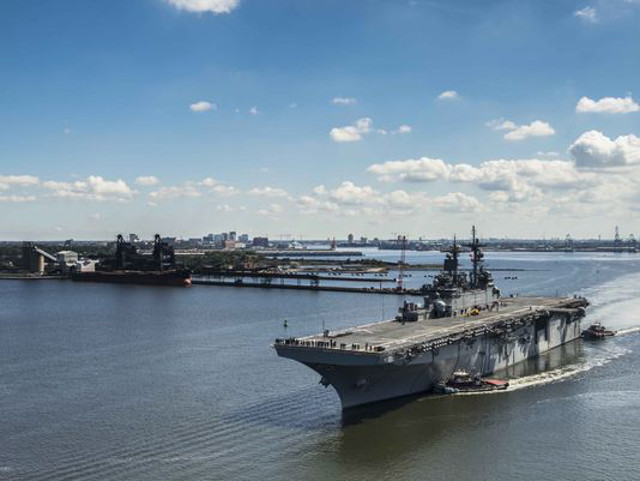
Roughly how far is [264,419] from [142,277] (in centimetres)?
8825

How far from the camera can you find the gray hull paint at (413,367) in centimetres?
2811

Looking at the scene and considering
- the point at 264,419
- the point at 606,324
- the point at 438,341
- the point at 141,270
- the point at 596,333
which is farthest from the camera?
the point at 141,270

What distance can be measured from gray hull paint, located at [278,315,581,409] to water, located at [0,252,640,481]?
951mm

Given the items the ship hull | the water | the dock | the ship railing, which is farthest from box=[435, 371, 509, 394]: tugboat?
the ship hull

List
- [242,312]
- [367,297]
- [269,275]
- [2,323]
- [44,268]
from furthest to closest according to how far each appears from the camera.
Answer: [44,268], [269,275], [367,297], [242,312], [2,323]

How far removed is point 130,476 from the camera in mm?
21938

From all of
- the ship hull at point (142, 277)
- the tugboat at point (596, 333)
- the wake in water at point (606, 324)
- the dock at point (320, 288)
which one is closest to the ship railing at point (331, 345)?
the wake in water at point (606, 324)

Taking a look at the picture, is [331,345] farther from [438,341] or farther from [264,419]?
[438,341]

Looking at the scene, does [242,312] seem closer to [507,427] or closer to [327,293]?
[327,293]

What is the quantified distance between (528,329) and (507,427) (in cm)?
1621

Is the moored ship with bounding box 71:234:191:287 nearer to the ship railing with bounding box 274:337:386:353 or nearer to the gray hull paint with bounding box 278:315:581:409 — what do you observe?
the gray hull paint with bounding box 278:315:581:409

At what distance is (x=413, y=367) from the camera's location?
30.5m

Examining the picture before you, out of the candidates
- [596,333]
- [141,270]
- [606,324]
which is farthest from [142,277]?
[596,333]

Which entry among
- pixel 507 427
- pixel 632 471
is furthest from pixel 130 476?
pixel 632 471
